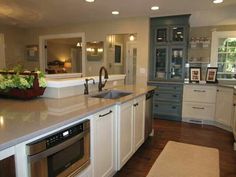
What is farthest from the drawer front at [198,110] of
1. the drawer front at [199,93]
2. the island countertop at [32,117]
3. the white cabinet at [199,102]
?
the island countertop at [32,117]

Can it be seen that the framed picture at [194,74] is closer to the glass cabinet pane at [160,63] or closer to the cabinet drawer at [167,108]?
the glass cabinet pane at [160,63]

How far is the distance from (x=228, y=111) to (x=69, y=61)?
28.0 ft

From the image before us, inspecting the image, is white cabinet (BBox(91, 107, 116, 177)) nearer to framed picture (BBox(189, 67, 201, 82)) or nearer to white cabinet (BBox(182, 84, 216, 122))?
white cabinet (BBox(182, 84, 216, 122))

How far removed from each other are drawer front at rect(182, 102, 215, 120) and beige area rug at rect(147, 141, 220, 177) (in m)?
1.39

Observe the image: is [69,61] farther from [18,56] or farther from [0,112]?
[0,112]

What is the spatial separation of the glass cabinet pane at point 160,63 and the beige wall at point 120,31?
0.28 m

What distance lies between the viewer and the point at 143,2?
11.7ft

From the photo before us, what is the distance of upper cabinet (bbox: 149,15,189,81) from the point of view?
4.48 meters

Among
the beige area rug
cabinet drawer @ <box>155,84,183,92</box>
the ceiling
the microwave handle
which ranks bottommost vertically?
the beige area rug

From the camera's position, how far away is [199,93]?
4332 millimetres

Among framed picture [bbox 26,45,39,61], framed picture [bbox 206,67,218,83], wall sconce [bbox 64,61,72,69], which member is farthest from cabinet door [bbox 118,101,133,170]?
wall sconce [bbox 64,61,72,69]

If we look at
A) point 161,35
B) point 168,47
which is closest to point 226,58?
point 168,47

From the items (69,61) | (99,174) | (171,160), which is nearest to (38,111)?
(99,174)

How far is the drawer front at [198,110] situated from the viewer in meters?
4.27
